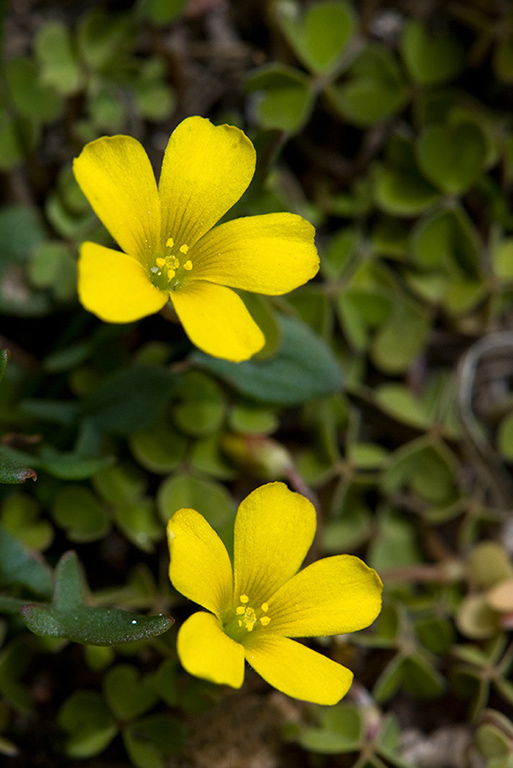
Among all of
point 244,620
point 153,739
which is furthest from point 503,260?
point 153,739

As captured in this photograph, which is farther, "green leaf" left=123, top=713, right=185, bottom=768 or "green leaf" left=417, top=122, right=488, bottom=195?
"green leaf" left=417, top=122, right=488, bottom=195

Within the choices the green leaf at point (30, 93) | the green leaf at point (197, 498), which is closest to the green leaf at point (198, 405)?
the green leaf at point (197, 498)

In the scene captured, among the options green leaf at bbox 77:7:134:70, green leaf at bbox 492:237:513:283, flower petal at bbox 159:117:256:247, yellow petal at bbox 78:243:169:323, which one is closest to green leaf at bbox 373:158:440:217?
green leaf at bbox 492:237:513:283

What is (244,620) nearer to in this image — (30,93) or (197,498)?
(197,498)

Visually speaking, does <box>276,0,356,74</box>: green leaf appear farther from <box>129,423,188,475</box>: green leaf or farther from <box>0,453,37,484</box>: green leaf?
<box>0,453,37,484</box>: green leaf

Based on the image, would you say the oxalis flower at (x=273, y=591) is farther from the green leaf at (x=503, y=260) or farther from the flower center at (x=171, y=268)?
the green leaf at (x=503, y=260)

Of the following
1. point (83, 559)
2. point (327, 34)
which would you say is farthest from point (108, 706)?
point (327, 34)

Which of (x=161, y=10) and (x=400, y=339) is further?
(x=400, y=339)

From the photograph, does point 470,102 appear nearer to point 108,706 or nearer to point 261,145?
point 261,145
